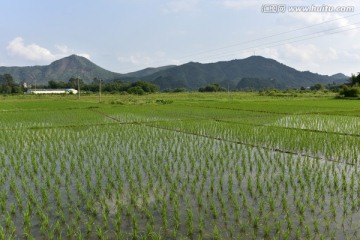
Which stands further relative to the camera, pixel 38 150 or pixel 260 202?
pixel 38 150

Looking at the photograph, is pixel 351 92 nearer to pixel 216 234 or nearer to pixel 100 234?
pixel 216 234

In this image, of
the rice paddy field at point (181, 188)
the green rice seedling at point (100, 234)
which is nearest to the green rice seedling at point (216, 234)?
the rice paddy field at point (181, 188)

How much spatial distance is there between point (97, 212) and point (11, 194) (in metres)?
1.90

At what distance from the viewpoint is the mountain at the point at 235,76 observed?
150 m

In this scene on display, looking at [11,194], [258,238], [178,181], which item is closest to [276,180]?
[178,181]

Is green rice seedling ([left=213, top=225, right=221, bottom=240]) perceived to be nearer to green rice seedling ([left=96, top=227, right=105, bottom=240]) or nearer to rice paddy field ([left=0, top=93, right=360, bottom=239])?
rice paddy field ([left=0, top=93, right=360, bottom=239])

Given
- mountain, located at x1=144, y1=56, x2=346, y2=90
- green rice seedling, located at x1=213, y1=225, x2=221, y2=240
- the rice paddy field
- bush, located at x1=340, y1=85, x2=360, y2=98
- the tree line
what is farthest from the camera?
mountain, located at x1=144, y1=56, x2=346, y2=90

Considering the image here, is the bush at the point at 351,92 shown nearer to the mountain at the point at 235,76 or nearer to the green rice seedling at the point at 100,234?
the green rice seedling at the point at 100,234

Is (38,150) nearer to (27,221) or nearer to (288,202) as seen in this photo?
(27,221)

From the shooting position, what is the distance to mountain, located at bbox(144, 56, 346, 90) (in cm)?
15025

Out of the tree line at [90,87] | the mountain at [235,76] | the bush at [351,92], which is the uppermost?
the mountain at [235,76]

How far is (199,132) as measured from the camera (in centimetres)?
1249

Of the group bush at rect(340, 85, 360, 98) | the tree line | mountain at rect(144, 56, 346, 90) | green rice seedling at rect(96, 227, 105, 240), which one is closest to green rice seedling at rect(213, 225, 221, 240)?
green rice seedling at rect(96, 227, 105, 240)

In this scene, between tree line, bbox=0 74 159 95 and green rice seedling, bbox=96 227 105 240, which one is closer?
green rice seedling, bbox=96 227 105 240
